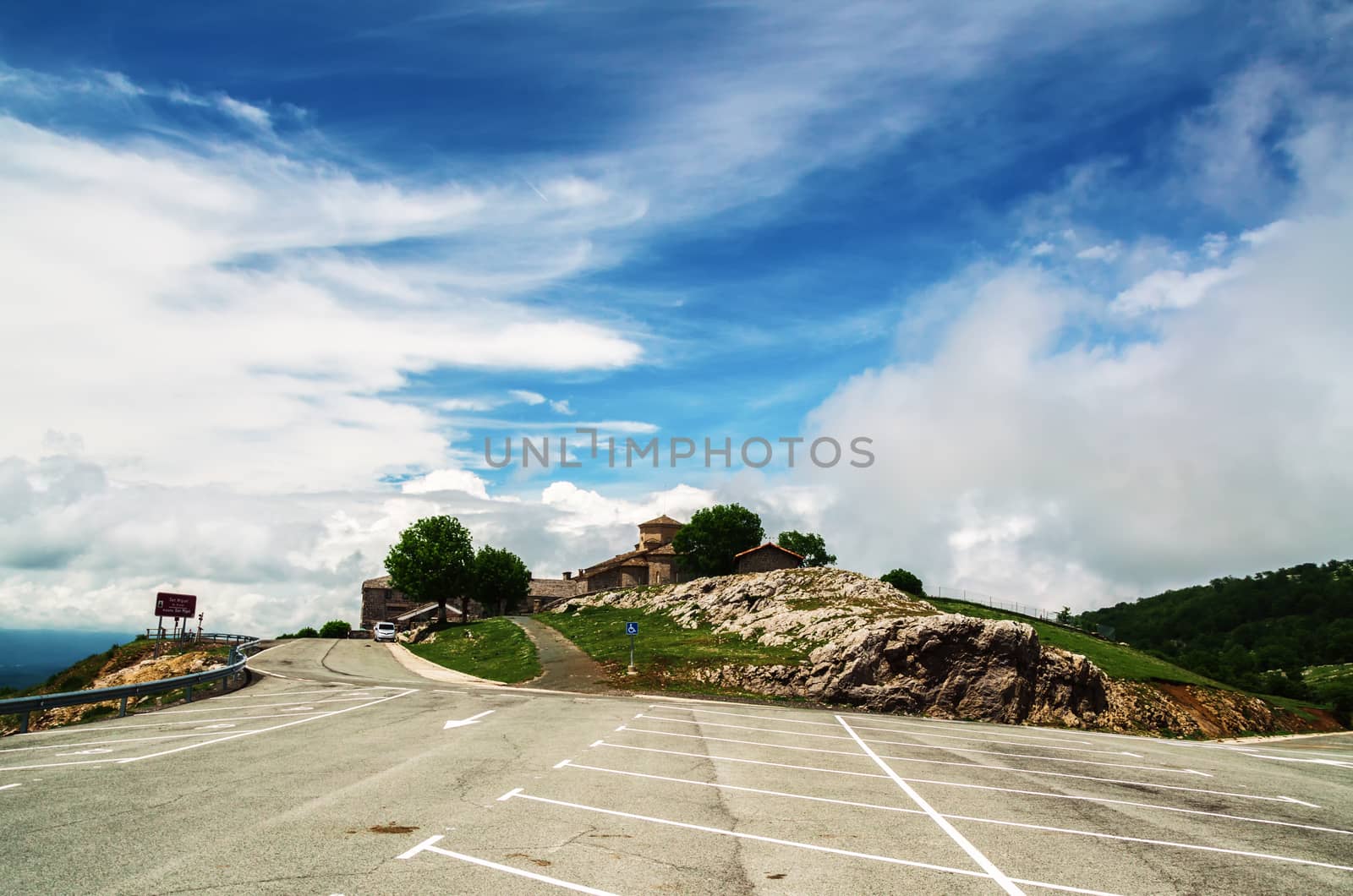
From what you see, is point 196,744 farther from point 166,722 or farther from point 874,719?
point 874,719

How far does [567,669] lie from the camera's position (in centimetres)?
4178

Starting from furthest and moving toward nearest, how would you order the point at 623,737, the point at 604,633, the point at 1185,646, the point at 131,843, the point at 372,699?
the point at 1185,646 < the point at 604,633 < the point at 372,699 < the point at 623,737 < the point at 131,843

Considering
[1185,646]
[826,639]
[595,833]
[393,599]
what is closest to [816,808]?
[595,833]

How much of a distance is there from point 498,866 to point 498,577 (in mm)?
92874

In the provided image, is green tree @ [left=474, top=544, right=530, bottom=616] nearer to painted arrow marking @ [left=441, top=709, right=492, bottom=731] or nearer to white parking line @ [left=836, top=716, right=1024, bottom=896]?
painted arrow marking @ [left=441, top=709, right=492, bottom=731]

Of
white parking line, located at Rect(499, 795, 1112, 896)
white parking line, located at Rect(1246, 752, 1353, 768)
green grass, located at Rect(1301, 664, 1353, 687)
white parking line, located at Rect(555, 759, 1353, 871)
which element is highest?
white parking line, located at Rect(499, 795, 1112, 896)

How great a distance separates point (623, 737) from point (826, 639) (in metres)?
23.4

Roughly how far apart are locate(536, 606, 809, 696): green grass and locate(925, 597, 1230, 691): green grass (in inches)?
557

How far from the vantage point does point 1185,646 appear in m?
153

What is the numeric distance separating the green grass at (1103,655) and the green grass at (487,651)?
2678cm

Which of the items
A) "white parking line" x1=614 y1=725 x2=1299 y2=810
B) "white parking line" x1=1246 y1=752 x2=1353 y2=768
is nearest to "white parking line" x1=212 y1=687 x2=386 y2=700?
"white parking line" x1=614 y1=725 x2=1299 y2=810

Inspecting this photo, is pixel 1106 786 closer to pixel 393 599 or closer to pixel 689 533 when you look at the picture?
pixel 689 533

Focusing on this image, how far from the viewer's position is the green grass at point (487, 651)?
42.9 m

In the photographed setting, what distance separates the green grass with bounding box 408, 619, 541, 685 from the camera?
141 ft
